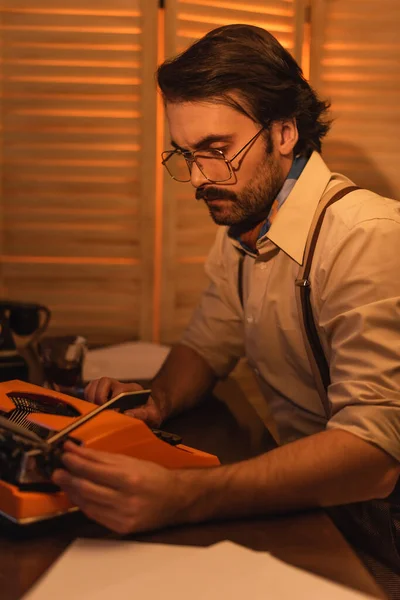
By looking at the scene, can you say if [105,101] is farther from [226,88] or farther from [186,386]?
[186,386]

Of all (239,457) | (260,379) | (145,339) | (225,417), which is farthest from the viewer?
(145,339)

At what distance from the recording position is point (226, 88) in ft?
4.88

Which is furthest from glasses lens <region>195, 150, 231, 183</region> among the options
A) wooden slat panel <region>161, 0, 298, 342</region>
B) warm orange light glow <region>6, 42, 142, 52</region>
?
warm orange light glow <region>6, 42, 142, 52</region>

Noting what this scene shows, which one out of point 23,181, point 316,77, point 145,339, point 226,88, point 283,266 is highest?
point 316,77

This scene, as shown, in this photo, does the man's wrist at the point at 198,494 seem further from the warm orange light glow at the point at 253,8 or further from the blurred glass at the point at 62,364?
the warm orange light glow at the point at 253,8

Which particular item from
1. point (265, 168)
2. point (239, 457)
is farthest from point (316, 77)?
point (239, 457)

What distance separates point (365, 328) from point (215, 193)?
0.49m

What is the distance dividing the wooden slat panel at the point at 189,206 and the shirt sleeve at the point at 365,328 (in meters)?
1.06

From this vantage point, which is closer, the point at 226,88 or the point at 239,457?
the point at 239,457

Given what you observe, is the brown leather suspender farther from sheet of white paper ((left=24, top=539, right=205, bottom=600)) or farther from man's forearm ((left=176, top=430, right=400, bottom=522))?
sheet of white paper ((left=24, top=539, right=205, bottom=600))

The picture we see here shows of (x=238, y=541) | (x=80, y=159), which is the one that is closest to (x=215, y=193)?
(x=238, y=541)

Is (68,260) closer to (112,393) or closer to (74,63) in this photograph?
(74,63)

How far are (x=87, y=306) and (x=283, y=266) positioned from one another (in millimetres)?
1047

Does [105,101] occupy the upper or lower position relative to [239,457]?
upper
